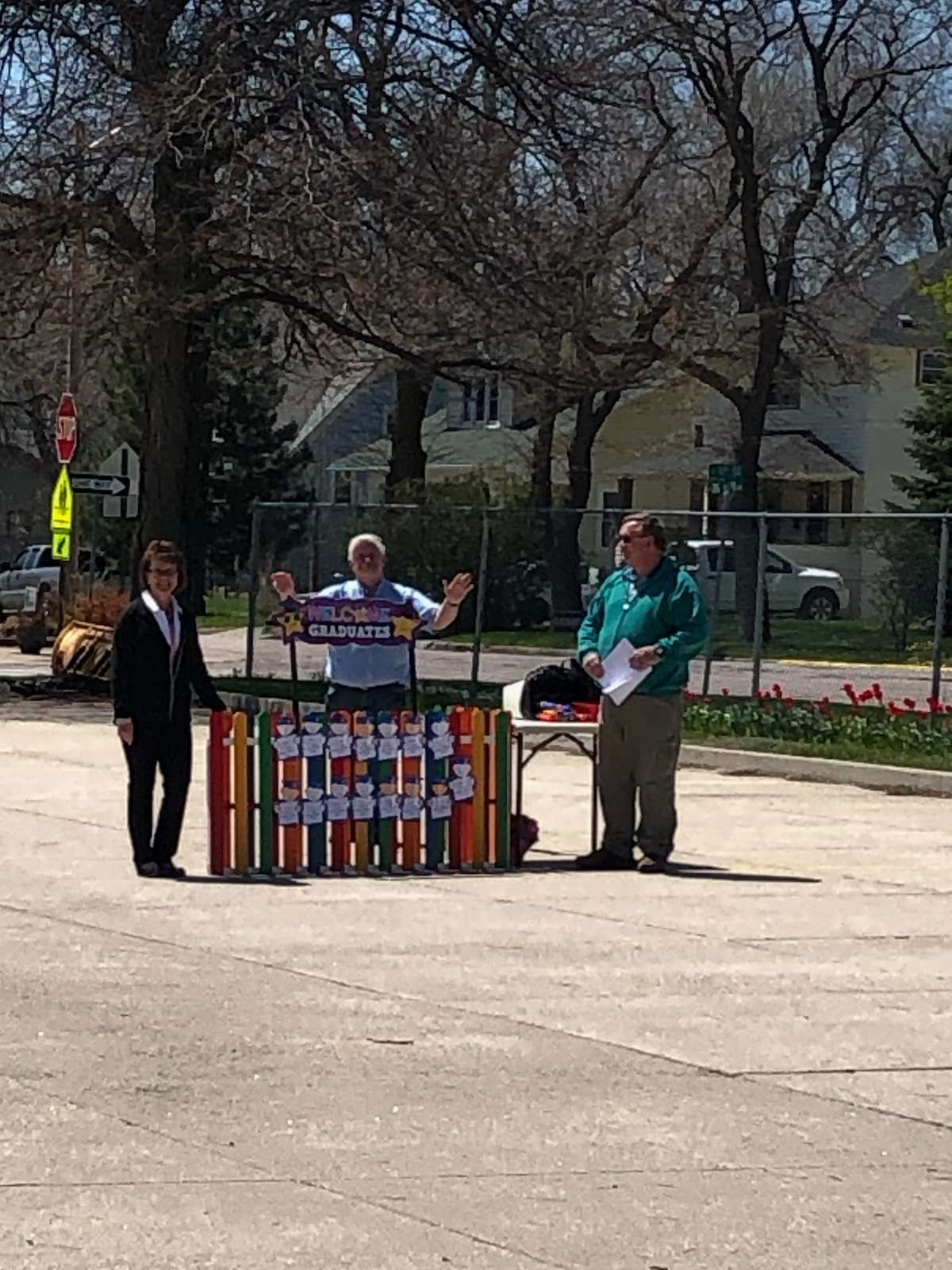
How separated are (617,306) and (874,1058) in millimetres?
31294

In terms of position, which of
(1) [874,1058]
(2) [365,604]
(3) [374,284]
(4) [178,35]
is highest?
(4) [178,35]

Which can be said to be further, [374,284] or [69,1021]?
[374,284]

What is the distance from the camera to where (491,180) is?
25641mm

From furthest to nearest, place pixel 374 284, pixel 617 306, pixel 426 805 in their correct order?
pixel 617 306
pixel 374 284
pixel 426 805

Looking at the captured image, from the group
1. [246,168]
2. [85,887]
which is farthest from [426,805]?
[246,168]

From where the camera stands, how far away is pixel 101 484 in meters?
28.5

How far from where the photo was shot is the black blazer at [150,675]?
41.1ft

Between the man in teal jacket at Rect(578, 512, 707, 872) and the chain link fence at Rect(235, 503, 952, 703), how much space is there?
29.4 feet

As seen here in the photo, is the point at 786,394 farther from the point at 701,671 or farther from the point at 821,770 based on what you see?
the point at 821,770

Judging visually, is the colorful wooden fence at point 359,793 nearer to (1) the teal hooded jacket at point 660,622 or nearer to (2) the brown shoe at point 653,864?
(2) the brown shoe at point 653,864

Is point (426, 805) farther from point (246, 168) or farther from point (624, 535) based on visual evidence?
point (246, 168)

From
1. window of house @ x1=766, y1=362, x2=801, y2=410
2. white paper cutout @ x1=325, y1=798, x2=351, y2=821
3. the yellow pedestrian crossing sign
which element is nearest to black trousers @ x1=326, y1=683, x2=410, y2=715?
white paper cutout @ x1=325, y1=798, x2=351, y2=821

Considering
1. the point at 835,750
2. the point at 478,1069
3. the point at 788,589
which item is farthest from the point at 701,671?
the point at 478,1069

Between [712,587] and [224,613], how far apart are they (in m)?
26.7
